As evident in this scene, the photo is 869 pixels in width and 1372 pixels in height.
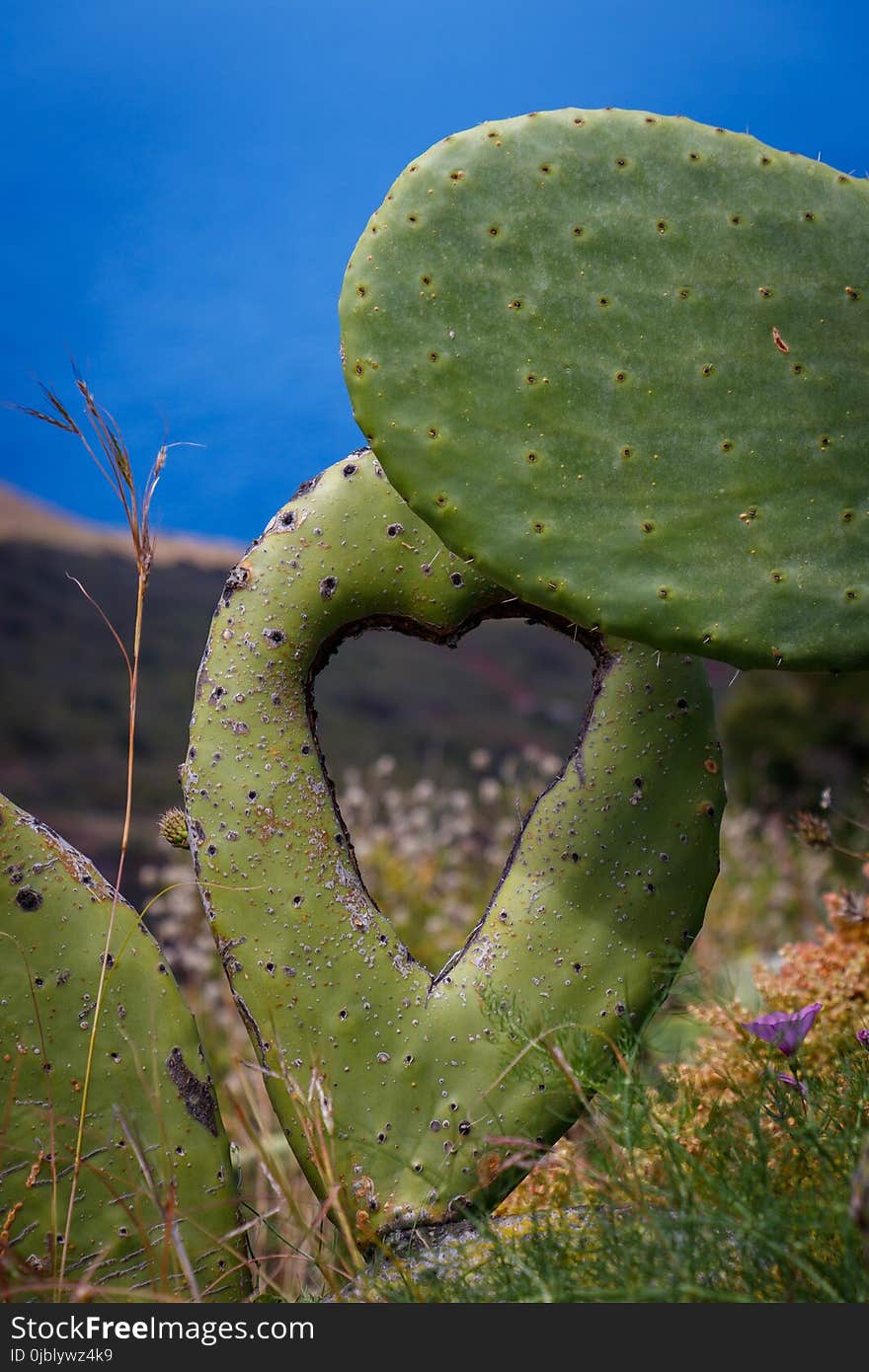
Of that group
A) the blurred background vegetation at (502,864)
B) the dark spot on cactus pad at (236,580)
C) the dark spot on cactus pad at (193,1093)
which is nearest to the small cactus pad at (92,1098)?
the dark spot on cactus pad at (193,1093)

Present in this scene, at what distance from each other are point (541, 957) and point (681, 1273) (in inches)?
21.5

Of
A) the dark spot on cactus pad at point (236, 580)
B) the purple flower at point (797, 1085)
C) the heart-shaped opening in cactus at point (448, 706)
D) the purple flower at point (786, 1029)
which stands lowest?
the purple flower at point (797, 1085)

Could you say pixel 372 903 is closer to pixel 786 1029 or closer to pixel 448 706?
pixel 786 1029

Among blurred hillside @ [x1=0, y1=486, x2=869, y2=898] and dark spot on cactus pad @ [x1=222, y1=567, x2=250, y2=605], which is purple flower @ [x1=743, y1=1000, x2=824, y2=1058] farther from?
blurred hillside @ [x1=0, y1=486, x2=869, y2=898]

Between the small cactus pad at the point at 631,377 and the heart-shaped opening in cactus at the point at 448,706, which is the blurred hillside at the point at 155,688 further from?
the small cactus pad at the point at 631,377

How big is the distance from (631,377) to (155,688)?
876cm

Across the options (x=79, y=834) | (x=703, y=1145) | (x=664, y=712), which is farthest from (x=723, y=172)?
(x=79, y=834)

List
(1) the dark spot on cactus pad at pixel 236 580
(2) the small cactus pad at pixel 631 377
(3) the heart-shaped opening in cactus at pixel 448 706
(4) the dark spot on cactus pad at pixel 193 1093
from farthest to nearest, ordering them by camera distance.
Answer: (3) the heart-shaped opening in cactus at pixel 448 706 → (1) the dark spot on cactus pad at pixel 236 580 → (4) the dark spot on cactus pad at pixel 193 1093 → (2) the small cactus pad at pixel 631 377

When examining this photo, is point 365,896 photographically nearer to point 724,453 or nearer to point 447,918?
point 724,453

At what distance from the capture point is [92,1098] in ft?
4.41

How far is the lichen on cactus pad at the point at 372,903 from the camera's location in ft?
4.58

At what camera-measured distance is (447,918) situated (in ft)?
10.8

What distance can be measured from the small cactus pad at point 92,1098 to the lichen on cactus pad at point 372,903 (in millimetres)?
110

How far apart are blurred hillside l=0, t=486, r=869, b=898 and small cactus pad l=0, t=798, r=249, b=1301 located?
18.9 feet
